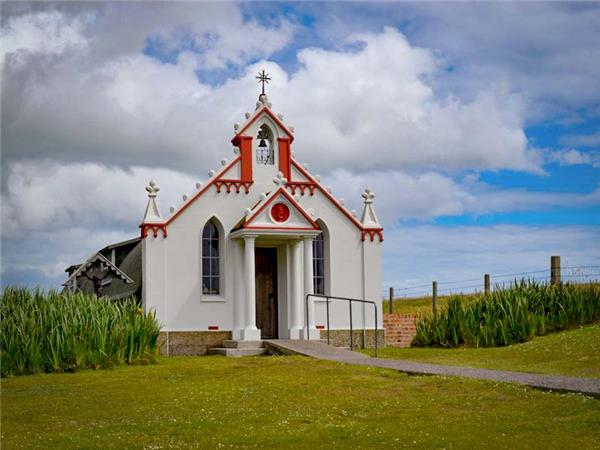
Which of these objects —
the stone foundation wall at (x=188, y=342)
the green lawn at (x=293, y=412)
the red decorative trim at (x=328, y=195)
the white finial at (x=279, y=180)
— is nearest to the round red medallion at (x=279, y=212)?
the white finial at (x=279, y=180)

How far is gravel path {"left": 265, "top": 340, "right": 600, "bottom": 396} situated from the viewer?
15102mm

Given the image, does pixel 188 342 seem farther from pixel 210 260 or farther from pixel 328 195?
pixel 328 195

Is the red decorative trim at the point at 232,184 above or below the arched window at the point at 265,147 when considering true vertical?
below

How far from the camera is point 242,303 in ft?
91.0

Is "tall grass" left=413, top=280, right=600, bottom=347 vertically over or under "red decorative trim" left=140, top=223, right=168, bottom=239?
under

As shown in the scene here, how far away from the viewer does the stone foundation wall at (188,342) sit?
89.2ft

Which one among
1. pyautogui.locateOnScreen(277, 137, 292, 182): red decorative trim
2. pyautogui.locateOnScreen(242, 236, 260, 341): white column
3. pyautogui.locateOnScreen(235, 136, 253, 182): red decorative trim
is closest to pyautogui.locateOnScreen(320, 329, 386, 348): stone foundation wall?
pyautogui.locateOnScreen(242, 236, 260, 341): white column

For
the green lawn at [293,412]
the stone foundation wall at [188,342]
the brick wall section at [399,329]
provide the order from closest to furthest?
the green lawn at [293,412] → the stone foundation wall at [188,342] → the brick wall section at [399,329]

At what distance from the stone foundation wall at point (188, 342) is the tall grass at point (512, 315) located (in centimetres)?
657

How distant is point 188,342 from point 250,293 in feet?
8.03

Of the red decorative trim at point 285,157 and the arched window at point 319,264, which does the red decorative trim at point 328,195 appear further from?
the arched window at point 319,264

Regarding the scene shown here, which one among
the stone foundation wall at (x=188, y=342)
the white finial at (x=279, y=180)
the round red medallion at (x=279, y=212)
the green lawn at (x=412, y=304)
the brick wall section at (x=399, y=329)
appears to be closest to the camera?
the round red medallion at (x=279, y=212)

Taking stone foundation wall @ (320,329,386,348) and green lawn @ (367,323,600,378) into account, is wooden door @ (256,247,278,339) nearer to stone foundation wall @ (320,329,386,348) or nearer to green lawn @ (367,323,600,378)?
stone foundation wall @ (320,329,386,348)

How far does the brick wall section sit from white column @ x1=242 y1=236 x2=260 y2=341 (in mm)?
6331
